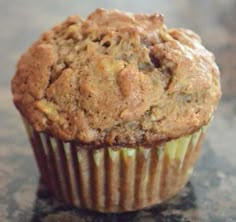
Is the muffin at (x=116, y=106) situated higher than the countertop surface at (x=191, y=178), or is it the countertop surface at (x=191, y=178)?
the muffin at (x=116, y=106)

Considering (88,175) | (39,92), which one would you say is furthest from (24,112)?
(88,175)

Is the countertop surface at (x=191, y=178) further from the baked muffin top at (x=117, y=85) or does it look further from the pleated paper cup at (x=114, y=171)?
the baked muffin top at (x=117, y=85)

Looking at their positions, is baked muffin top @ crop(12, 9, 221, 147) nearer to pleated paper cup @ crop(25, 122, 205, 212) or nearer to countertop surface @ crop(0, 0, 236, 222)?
pleated paper cup @ crop(25, 122, 205, 212)

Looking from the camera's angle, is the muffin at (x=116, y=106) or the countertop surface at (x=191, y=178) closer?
the muffin at (x=116, y=106)

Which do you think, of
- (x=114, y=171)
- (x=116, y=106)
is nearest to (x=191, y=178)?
(x=114, y=171)

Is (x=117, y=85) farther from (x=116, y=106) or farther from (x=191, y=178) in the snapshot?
(x=191, y=178)

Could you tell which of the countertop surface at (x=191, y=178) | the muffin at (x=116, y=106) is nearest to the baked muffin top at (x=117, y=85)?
the muffin at (x=116, y=106)

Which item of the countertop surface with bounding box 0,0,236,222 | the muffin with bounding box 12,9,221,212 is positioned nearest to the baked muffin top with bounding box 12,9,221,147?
the muffin with bounding box 12,9,221,212

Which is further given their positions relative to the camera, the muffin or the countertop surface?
the countertop surface
